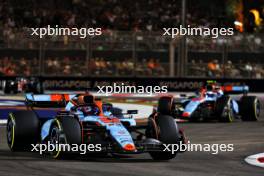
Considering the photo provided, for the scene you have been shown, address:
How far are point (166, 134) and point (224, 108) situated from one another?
8.69 meters

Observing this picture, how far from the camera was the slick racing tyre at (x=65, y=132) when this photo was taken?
12369mm

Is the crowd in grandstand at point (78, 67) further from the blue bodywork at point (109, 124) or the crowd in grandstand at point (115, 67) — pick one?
the blue bodywork at point (109, 124)

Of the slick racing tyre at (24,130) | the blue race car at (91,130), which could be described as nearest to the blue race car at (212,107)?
the blue race car at (91,130)

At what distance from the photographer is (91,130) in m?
13.2

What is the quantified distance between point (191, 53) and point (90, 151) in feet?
72.6

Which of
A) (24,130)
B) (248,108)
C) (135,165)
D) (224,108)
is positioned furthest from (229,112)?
(135,165)

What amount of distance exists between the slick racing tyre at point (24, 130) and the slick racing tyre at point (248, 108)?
30.8 feet

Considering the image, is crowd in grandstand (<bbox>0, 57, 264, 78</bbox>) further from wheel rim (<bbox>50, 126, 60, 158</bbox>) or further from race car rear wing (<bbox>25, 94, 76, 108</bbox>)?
wheel rim (<bbox>50, 126, 60, 158</bbox>)

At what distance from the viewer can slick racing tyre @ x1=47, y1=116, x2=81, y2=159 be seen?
1237 centimetres

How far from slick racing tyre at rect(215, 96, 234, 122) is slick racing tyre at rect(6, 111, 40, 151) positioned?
858 centimetres

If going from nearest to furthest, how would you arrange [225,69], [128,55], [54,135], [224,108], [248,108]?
[54,135], [224,108], [248,108], [128,55], [225,69]

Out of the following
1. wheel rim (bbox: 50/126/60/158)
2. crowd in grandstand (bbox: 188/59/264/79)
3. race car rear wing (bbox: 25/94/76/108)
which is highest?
crowd in grandstand (bbox: 188/59/264/79)

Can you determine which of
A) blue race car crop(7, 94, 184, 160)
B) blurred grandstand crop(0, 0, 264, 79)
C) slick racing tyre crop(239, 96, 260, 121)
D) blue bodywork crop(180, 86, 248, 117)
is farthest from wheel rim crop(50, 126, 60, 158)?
blurred grandstand crop(0, 0, 264, 79)

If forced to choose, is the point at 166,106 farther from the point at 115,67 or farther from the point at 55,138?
the point at 115,67
